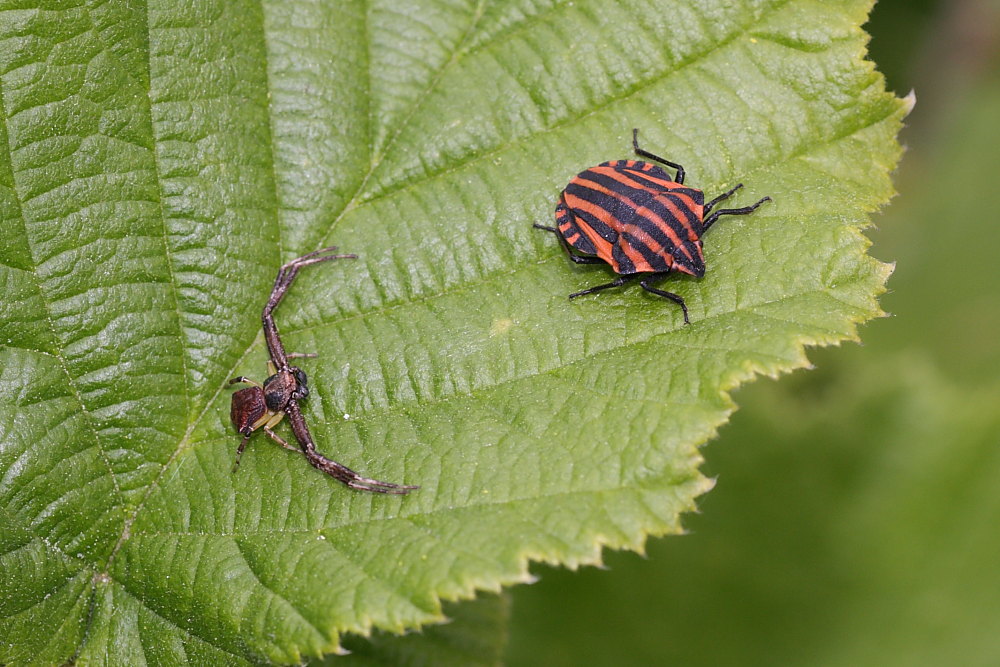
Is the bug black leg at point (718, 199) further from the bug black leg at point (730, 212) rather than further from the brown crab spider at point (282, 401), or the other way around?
the brown crab spider at point (282, 401)

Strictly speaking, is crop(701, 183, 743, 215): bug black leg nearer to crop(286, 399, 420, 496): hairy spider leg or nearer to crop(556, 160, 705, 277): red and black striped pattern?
crop(556, 160, 705, 277): red and black striped pattern

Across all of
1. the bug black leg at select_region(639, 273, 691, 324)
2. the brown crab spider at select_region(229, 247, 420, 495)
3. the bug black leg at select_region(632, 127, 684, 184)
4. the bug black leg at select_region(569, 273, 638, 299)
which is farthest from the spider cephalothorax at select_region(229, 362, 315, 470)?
the bug black leg at select_region(632, 127, 684, 184)

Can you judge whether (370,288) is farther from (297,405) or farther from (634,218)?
(634,218)

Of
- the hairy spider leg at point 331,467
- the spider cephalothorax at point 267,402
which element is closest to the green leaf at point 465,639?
the hairy spider leg at point 331,467

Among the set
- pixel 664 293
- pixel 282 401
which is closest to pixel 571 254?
pixel 664 293

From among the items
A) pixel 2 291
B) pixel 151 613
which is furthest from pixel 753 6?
pixel 151 613

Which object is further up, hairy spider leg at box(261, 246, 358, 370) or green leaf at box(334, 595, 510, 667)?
hairy spider leg at box(261, 246, 358, 370)
